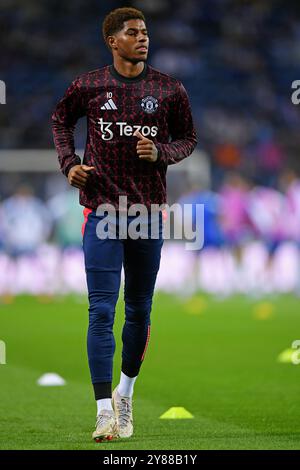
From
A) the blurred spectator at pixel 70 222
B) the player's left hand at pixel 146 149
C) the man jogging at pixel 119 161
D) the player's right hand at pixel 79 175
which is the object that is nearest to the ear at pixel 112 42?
the man jogging at pixel 119 161

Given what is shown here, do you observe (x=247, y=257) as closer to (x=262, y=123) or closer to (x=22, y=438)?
(x=262, y=123)

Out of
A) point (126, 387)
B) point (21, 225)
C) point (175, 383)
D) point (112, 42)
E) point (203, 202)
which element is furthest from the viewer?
point (21, 225)

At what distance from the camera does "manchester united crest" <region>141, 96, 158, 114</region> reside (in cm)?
705

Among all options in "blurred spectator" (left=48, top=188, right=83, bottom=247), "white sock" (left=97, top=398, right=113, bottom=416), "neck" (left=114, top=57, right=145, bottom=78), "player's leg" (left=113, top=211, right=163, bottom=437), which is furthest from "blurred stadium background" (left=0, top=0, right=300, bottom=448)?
"neck" (left=114, top=57, right=145, bottom=78)

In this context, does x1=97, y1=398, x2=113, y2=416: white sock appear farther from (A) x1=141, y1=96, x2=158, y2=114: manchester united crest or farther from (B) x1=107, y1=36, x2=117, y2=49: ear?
(B) x1=107, y1=36, x2=117, y2=49: ear

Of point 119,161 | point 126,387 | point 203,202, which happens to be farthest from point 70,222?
point 119,161

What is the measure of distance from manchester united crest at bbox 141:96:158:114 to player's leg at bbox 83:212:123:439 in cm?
75

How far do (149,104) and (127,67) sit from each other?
0.81 feet

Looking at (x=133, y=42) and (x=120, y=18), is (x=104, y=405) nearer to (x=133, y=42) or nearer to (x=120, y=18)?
(x=133, y=42)

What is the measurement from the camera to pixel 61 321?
1653 centimetres

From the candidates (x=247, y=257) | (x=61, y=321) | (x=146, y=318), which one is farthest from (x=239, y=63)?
(x=146, y=318)

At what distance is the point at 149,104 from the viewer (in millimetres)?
7055

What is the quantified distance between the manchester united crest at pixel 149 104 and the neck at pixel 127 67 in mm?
170

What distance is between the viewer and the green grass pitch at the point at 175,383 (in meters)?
7.00
